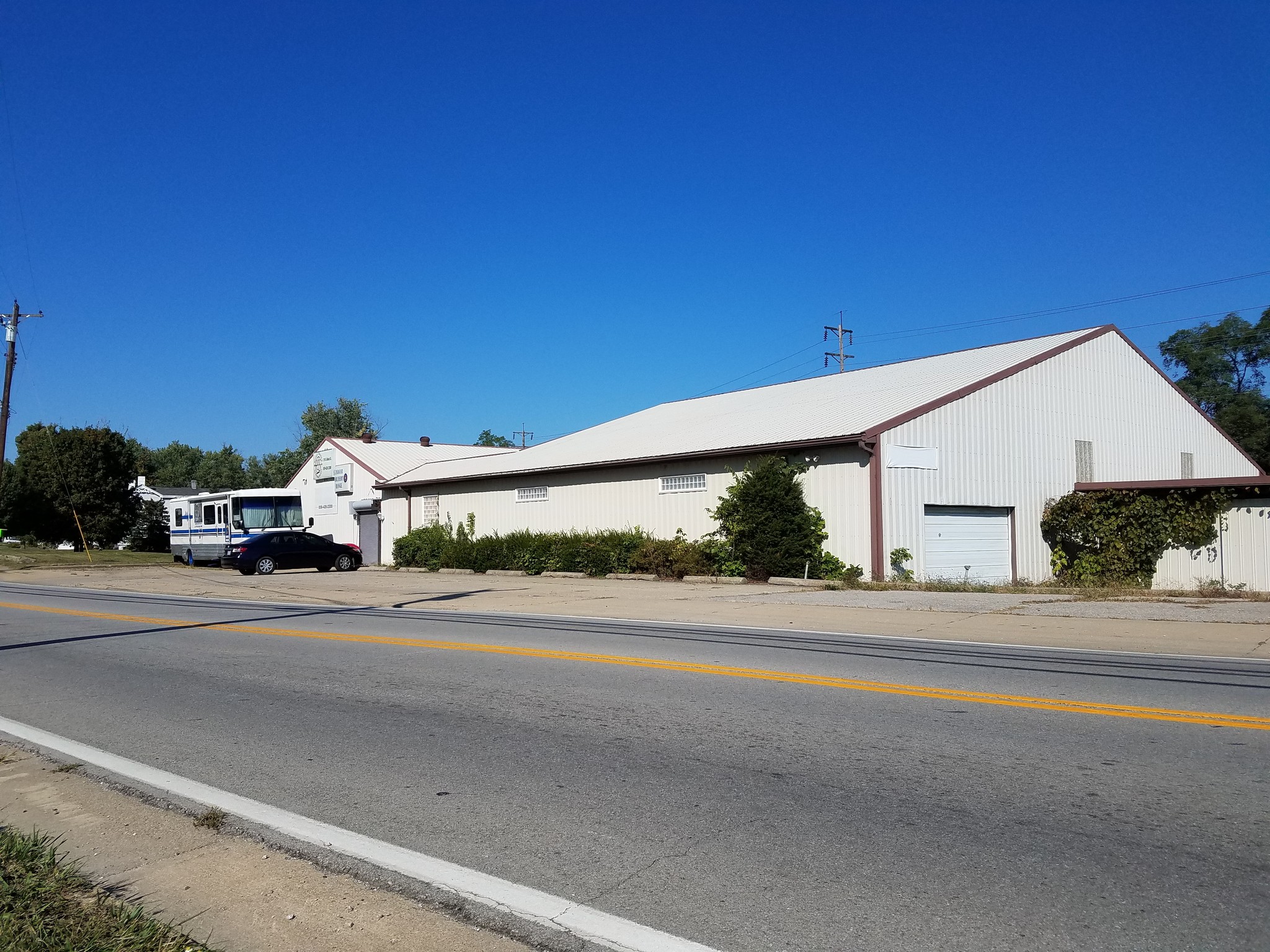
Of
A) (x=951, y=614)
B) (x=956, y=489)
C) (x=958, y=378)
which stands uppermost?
(x=958, y=378)

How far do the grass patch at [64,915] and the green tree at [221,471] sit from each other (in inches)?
3476

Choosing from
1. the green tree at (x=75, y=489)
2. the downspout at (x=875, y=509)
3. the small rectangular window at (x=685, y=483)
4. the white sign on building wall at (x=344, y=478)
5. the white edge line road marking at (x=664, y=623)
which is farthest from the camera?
the green tree at (x=75, y=489)

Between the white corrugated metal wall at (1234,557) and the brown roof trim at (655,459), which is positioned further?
the white corrugated metal wall at (1234,557)

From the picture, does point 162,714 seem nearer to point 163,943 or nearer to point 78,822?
point 78,822

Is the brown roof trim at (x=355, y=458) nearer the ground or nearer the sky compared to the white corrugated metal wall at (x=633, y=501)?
nearer the sky

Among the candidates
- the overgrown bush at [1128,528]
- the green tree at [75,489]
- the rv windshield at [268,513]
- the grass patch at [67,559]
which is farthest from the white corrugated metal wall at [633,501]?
the green tree at [75,489]

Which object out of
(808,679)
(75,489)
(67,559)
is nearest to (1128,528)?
(808,679)

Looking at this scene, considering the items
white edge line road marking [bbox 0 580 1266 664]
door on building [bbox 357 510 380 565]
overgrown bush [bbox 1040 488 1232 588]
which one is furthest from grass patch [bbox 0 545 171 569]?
overgrown bush [bbox 1040 488 1232 588]

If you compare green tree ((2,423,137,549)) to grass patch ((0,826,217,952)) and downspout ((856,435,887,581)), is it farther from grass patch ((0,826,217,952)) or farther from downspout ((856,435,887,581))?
grass patch ((0,826,217,952))

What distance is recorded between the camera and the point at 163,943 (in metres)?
3.81

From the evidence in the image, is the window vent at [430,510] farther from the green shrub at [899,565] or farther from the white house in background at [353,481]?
the green shrub at [899,565]

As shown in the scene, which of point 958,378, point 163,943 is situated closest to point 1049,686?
point 163,943

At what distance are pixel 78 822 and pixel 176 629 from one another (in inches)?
413

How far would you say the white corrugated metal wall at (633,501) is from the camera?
74.8 ft
